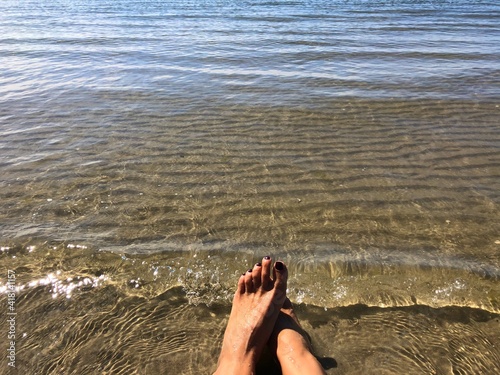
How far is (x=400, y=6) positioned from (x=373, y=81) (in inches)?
488

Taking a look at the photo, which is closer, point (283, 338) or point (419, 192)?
point (283, 338)

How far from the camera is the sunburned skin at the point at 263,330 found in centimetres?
261

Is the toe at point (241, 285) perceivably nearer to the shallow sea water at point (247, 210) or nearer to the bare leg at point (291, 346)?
the shallow sea water at point (247, 210)

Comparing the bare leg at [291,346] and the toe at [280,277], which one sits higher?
the toe at [280,277]

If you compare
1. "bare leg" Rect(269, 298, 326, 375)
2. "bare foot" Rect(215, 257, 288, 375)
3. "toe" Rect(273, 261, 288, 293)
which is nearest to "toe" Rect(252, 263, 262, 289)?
"bare foot" Rect(215, 257, 288, 375)

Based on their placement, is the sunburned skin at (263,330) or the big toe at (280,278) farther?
the big toe at (280,278)

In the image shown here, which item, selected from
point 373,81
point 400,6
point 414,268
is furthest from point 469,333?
point 400,6

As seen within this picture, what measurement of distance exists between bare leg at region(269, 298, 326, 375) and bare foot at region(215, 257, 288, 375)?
6 centimetres

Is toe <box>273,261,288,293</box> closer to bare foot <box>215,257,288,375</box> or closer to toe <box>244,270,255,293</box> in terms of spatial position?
bare foot <box>215,257,288,375</box>

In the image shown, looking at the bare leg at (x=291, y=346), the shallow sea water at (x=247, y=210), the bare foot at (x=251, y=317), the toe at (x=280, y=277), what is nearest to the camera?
the bare leg at (x=291, y=346)

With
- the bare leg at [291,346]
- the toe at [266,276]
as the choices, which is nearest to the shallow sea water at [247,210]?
the bare leg at [291,346]

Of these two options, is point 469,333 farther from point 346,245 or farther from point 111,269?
point 111,269

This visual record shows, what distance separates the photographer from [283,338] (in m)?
2.80

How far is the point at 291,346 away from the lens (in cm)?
272
